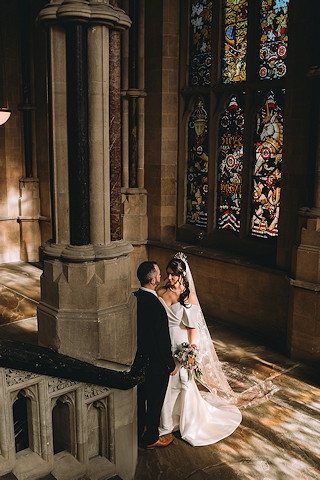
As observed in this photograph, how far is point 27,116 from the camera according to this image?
10.2 meters

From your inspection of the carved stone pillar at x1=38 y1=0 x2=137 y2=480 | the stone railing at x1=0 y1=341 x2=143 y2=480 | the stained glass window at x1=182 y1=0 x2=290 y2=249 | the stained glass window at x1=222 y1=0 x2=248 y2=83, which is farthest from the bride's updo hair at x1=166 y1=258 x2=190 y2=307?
the stained glass window at x1=222 y1=0 x2=248 y2=83

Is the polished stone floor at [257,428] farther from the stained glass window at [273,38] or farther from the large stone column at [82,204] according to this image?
the stained glass window at [273,38]

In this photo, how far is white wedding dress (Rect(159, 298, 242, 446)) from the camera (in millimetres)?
4305

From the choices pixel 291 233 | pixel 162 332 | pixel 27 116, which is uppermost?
pixel 27 116

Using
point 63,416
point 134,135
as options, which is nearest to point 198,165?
point 134,135

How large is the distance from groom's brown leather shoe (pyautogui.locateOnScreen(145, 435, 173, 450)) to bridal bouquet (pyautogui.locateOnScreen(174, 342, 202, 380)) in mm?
516

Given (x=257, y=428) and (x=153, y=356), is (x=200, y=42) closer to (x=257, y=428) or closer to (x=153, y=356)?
(x=153, y=356)

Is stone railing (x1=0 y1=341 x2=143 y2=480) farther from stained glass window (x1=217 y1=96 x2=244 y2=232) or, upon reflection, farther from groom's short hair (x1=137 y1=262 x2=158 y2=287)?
stained glass window (x1=217 y1=96 x2=244 y2=232)

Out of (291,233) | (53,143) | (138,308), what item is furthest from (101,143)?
(291,233)

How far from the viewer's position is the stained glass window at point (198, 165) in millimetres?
7633

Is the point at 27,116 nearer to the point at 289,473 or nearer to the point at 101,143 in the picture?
the point at 101,143

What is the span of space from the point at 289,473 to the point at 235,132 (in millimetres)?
4616

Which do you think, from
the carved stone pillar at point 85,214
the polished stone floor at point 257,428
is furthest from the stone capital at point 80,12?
the polished stone floor at point 257,428

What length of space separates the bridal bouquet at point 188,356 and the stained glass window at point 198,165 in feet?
11.8
